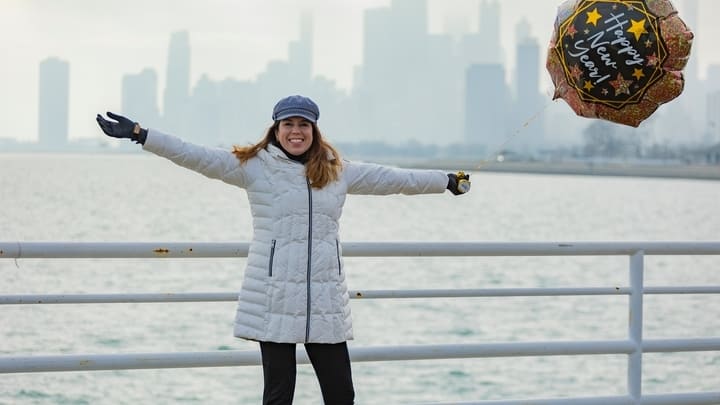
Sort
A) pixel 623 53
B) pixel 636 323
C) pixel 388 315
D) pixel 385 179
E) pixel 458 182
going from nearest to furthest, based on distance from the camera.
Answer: pixel 385 179 → pixel 458 182 → pixel 623 53 → pixel 636 323 → pixel 388 315

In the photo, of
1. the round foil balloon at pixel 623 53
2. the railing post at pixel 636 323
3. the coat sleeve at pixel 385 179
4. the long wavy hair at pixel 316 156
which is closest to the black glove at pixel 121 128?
the long wavy hair at pixel 316 156

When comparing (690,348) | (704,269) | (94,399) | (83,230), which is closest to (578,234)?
(704,269)

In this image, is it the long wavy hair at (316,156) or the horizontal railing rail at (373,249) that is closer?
the long wavy hair at (316,156)

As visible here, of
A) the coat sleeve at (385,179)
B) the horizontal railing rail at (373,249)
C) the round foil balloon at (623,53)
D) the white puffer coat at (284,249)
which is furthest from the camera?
the round foil balloon at (623,53)

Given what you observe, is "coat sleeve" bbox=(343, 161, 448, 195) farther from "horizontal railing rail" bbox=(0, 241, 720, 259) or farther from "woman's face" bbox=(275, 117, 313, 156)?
"horizontal railing rail" bbox=(0, 241, 720, 259)

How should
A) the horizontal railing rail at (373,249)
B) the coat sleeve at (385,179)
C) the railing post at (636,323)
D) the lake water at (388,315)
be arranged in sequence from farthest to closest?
the lake water at (388,315)
the railing post at (636,323)
the horizontal railing rail at (373,249)
the coat sleeve at (385,179)

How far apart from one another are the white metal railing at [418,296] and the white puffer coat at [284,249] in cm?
48

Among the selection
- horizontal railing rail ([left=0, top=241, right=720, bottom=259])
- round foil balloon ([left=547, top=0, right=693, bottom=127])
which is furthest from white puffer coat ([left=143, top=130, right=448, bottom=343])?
round foil balloon ([left=547, top=0, right=693, bottom=127])

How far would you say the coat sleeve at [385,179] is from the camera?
13.2 ft

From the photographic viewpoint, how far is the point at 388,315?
23.7 metres

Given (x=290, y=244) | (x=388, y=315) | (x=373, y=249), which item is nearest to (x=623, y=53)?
(x=373, y=249)

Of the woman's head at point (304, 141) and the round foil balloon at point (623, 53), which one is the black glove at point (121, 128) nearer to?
the woman's head at point (304, 141)

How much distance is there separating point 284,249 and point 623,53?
1561 mm

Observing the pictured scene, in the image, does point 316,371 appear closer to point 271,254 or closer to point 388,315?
point 271,254
